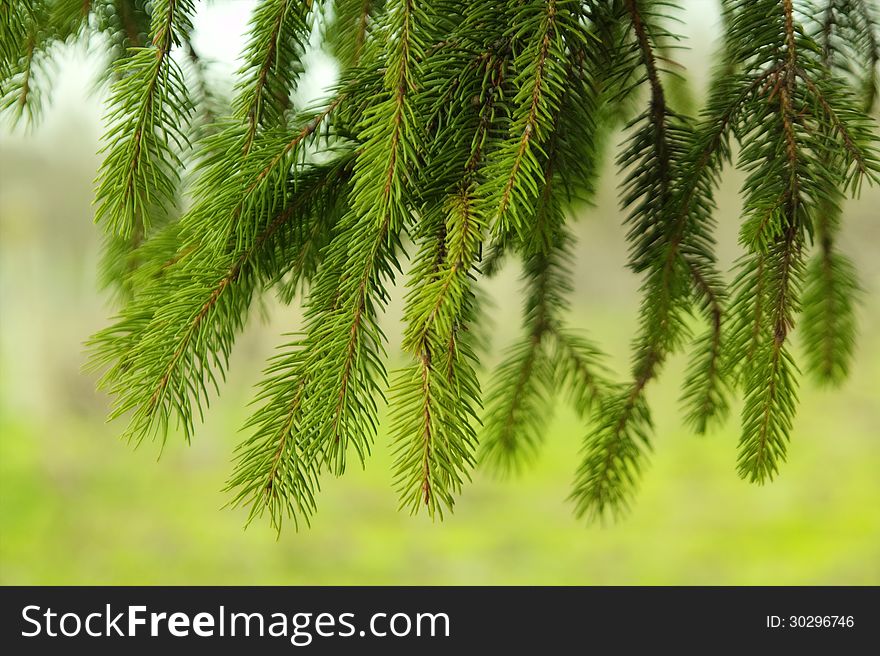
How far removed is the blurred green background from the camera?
9.04 feet

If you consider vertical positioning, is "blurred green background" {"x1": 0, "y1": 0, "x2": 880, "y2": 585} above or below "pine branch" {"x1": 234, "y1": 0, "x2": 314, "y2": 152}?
above

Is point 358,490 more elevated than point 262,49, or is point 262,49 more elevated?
point 358,490

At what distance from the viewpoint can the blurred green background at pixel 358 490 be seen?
275cm

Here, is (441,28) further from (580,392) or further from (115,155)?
(580,392)

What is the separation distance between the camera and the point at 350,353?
0.45 meters

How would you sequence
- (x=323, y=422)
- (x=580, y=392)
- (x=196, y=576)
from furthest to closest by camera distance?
1. (x=196, y=576)
2. (x=580, y=392)
3. (x=323, y=422)

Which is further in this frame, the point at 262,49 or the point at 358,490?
the point at 358,490

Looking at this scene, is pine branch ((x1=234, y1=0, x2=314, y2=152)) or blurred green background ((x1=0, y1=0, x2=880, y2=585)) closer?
pine branch ((x1=234, y1=0, x2=314, y2=152))

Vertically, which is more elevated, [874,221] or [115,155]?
[874,221]

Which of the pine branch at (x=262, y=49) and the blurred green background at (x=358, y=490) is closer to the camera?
the pine branch at (x=262, y=49)

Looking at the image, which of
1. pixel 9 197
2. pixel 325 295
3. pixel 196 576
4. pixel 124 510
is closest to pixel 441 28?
pixel 325 295

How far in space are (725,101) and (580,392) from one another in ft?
1.23

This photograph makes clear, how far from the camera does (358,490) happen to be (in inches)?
128

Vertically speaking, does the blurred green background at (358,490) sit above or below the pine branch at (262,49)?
above
